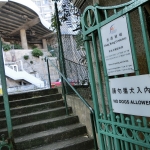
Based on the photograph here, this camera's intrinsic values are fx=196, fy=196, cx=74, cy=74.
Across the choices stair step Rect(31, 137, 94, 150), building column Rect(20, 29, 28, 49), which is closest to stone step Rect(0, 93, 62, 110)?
stair step Rect(31, 137, 94, 150)

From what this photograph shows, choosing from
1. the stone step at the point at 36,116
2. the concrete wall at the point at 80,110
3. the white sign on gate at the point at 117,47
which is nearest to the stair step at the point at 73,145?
the concrete wall at the point at 80,110

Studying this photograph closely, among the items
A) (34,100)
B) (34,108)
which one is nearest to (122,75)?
(34,108)

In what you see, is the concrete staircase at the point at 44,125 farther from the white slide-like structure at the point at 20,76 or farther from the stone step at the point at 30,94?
the white slide-like structure at the point at 20,76

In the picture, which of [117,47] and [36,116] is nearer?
[117,47]

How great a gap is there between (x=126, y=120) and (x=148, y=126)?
17cm

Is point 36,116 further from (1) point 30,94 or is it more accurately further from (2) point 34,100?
(1) point 30,94

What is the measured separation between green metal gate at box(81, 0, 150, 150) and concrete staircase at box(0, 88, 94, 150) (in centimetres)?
171

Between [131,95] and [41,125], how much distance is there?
273 cm

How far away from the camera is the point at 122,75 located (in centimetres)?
179

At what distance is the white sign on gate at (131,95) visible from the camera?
1428 millimetres

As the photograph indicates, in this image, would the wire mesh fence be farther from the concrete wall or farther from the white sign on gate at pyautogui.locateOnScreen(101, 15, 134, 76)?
the white sign on gate at pyautogui.locateOnScreen(101, 15, 134, 76)

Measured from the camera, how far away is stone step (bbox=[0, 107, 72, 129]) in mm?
3979

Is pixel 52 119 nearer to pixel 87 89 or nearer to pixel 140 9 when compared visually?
pixel 87 89

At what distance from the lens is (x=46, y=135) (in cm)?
358
